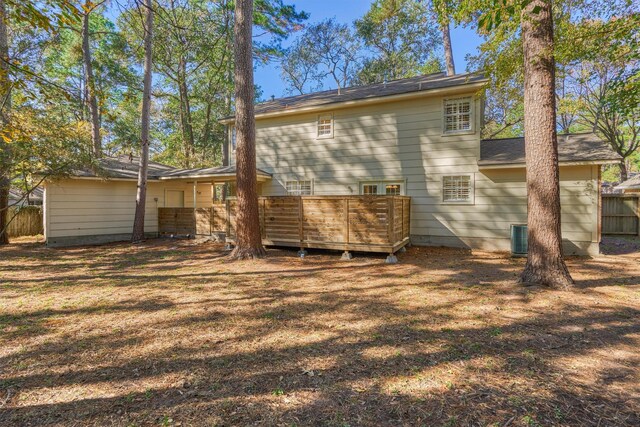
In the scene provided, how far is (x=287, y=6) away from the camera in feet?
65.3

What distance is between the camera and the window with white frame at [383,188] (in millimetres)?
10914

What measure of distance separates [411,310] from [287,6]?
71.1 feet

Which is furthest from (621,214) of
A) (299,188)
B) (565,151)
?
(299,188)

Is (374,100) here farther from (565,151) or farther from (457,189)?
(565,151)

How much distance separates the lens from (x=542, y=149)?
17.4 ft

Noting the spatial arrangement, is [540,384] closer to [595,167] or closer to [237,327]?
[237,327]

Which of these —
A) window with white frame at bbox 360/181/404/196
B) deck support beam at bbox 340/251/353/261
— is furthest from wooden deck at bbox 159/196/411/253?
window with white frame at bbox 360/181/404/196

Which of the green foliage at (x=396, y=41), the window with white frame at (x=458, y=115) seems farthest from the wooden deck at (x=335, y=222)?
the green foliage at (x=396, y=41)

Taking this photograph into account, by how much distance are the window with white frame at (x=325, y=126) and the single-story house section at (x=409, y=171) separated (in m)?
0.04

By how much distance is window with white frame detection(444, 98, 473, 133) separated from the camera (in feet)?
32.1

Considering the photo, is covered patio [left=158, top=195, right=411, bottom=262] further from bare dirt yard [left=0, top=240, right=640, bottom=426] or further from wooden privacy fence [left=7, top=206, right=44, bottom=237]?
wooden privacy fence [left=7, top=206, right=44, bottom=237]

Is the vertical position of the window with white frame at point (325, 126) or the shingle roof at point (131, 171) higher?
the window with white frame at point (325, 126)

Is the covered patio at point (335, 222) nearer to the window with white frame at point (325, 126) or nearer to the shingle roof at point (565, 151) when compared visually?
the shingle roof at point (565, 151)

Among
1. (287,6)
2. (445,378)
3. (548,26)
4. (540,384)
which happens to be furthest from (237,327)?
(287,6)
